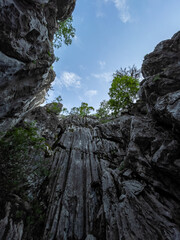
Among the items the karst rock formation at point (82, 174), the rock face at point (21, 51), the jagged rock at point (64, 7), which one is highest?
the jagged rock at point (64, 7)

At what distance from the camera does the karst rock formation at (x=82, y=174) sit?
507cm

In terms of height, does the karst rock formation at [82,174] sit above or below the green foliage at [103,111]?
below

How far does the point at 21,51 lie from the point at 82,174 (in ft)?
37.8

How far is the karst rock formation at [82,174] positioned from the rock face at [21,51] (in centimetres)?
5

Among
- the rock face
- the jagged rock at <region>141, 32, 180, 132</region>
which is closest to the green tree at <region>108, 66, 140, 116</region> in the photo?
the jagged rock at <region>141, 32, 180, 132</region>

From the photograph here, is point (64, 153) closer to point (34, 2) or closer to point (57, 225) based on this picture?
point (57, 225)

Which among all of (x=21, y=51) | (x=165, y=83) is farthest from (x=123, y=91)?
(x=21, y=51)

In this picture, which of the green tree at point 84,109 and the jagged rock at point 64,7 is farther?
the green tree at point 84,109

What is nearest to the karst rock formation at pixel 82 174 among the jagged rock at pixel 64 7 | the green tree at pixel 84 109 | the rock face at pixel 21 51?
the rock face at pixel 21 51

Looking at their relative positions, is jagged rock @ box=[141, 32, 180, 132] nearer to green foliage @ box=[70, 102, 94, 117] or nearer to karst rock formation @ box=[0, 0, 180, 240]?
karst rock formation @ box=[0, 0, 180, 240]

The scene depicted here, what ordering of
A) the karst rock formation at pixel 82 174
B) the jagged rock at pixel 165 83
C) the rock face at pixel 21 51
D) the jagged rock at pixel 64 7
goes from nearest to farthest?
the karst rock formation at pixel 82 174
the jagged rock at pixel 165 83
the rock face at pixel 21 51
the jagged rock at pixel 64 7

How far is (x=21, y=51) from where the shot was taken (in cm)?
744

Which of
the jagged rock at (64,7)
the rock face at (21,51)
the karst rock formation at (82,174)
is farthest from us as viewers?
the jagged rock at (64,7)

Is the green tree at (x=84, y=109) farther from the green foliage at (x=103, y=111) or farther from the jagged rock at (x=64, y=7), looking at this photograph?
the jagged rock at (x=64, y=7)
